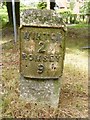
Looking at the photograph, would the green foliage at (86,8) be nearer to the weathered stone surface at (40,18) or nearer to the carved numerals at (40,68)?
the weathered stone surface at (40,18)

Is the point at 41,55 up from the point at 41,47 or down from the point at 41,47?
down

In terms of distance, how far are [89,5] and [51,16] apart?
10.2 metres

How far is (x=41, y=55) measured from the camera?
4.09 meters

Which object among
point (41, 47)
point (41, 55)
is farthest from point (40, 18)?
point (41, 55)

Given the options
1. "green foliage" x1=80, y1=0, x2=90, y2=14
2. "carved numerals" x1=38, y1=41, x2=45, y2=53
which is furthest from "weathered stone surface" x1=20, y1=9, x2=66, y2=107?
"green foliage" x1=80, y1=0, x2=90, y2=14

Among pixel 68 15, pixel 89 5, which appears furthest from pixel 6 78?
pixel 68 15

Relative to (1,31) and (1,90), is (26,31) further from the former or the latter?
(1,31)

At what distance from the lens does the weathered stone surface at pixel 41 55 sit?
402 centimetres

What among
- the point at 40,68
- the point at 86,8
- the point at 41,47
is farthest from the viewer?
the point at 86,8

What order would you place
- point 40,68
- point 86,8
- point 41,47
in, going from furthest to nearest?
point 86,8, point 40,68, point 41,47

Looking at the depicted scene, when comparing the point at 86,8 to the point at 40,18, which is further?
Answer: the point at 86,8

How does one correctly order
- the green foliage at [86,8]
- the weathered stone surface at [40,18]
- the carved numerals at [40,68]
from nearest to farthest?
the weathered stone surface at [40,18] → the carved numerals at [40,68] → the green foliage at [86,8]

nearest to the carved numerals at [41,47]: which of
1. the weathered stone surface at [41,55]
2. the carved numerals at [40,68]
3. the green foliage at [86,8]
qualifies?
the weathered stone surface at [41,55]

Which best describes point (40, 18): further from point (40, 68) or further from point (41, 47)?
point (40, 68)
